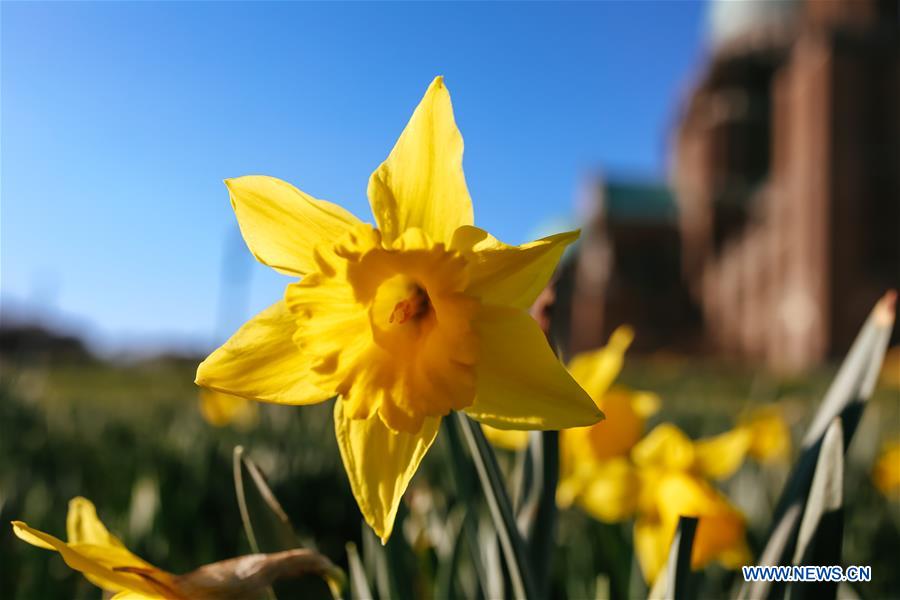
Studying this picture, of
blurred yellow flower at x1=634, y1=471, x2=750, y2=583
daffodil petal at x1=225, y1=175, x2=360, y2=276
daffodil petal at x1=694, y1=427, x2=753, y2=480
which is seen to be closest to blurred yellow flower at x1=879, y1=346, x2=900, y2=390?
daffodil petal at x1=694, y1=427, x2=753, y2=480

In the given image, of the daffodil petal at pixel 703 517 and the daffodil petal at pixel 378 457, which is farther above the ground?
the daffodil petal at pixel 378 457

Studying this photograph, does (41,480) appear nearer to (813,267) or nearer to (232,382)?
(232,382)

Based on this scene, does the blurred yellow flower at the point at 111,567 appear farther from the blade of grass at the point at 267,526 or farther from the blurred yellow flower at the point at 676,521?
the blurred yellow flower at the point at 676,521

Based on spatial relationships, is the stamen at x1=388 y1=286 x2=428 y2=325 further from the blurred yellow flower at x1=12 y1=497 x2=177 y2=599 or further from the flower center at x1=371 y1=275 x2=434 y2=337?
the blurred yellow flower at x1=12 y1=497 x2=177 y2=599

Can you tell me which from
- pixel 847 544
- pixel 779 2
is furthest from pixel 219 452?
pixel 779 2

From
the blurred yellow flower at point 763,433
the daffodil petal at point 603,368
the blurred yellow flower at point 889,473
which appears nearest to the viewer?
the daffodil petal at point 603,368

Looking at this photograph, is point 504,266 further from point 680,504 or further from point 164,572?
point 680,504

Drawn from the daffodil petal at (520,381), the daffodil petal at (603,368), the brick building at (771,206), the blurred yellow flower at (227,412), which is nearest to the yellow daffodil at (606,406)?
the daffodil petal at (603,368)

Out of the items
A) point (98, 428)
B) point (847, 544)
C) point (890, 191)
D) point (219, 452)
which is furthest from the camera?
point (890, 191)
